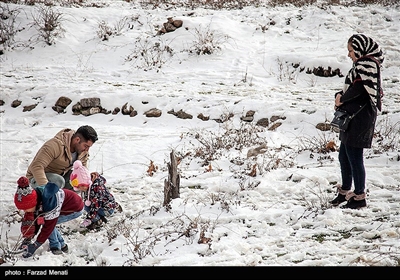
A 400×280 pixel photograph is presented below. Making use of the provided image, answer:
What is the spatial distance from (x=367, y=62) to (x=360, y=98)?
1.30ft

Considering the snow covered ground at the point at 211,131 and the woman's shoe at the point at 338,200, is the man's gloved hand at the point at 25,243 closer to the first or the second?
the snow covered ground at the point at 211,131

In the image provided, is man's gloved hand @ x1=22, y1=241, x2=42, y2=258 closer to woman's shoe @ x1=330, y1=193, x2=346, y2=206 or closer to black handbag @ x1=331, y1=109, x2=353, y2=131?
woman's shoe @ x1=330, y1=193, x2=346, y2=206

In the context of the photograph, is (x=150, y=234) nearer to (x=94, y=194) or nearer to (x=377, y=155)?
(x=94, y=194)

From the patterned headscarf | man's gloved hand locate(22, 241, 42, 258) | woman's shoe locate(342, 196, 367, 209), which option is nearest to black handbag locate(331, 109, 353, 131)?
the patterned headscarf

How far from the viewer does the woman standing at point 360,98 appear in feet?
14.1

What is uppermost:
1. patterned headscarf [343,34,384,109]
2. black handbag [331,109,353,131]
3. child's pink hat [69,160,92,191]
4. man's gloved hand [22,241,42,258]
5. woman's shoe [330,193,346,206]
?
patterned headscarf [343,34,384,109]

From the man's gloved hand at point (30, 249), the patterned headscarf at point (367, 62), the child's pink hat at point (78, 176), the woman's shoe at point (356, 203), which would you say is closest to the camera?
the man's gloved hand at point (30, 249)

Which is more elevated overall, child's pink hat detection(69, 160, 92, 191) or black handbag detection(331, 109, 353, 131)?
black handbag detection(331, 109, 353, 131)

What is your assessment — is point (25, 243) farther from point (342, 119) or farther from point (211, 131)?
point (211, 131)

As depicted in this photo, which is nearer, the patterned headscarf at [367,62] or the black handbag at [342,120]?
the patterned headscarf at [367,62]

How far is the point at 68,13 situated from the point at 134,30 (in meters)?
2.72

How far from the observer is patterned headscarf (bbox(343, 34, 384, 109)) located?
4273mm

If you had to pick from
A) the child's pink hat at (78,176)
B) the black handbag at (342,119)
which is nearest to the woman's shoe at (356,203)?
the black handbag at (342,119)

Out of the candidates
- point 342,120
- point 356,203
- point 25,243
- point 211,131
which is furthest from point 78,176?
point 211,131
